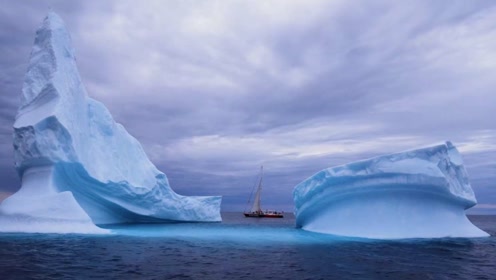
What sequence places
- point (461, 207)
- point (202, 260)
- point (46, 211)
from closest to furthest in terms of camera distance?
1. point (202, 260)
2. point (46, 211)
3. point (461, 207)

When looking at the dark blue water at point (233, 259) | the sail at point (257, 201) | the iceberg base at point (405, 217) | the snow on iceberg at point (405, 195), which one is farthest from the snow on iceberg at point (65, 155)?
the sail at point (257, 201)

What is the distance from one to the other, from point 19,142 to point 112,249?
9.50m

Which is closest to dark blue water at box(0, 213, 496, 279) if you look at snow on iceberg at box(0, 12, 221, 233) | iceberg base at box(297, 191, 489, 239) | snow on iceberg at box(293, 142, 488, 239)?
iceberg base at box(297, 191, 489, 239)

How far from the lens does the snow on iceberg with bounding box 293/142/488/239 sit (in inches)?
671

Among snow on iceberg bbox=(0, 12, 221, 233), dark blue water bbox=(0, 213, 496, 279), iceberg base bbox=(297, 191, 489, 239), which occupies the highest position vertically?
snow on iceberg bbox=(0, 12, 221, 233)

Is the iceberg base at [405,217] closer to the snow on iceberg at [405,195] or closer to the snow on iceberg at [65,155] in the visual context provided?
the snow on iceberg at [405,195]

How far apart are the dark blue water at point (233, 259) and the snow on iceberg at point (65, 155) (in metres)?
1.69

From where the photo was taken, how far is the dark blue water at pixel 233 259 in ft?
29.9

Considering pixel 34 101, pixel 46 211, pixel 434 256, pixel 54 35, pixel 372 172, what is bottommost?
pixel 434 256

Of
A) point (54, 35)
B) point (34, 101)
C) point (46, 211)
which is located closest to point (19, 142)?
point (34, 101)

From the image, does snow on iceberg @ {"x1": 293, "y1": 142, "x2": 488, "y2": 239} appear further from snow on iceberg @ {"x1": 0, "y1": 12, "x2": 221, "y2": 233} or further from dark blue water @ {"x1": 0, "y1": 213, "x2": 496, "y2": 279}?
snow on iceberg @ {"x1": 0, "y1": 12, "x2": 221, "y2": 233}

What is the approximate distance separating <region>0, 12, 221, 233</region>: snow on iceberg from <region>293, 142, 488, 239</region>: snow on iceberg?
37.1ft

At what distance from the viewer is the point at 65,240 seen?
14430 millimetres

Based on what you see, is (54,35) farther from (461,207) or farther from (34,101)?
(461,207)
